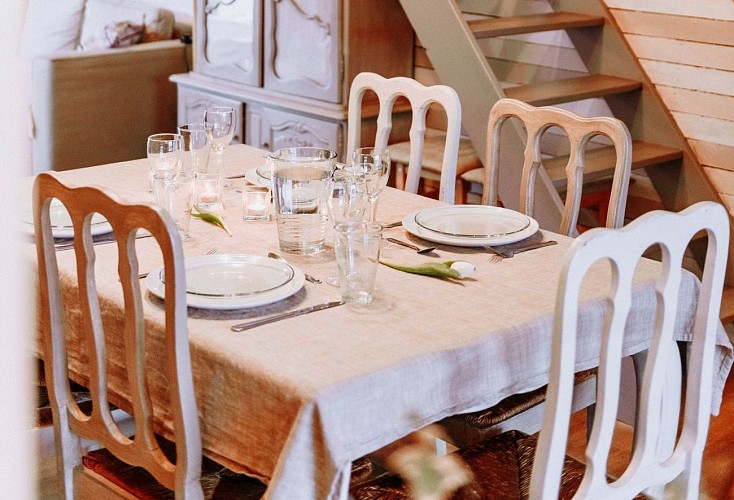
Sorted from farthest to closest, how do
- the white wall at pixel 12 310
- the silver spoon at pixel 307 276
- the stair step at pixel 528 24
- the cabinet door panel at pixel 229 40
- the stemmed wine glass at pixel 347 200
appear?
the cabinet door panel at pixel 229 40 → the stair step at pixel 528 24 → the stemmed wine glass at pixel 347 200 → the silver spoon at pixel 307 276 → the white wall at pixel 12 310

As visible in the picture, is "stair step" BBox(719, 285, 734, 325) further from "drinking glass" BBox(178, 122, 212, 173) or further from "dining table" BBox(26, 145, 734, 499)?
"drinking glass" BBox(178, 122, 212, 173)

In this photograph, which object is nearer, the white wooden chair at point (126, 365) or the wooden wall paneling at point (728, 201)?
the white wooden chair at point (126, 365)

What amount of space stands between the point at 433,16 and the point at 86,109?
2.08 m

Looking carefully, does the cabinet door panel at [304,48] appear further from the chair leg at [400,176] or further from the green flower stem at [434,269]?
the green flower stem at [434,269]

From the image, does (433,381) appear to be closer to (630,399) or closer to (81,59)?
(630,399)

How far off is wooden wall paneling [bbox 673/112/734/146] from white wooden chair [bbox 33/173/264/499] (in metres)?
2.40

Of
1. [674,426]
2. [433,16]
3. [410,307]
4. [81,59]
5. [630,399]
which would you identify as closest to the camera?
[410,307]

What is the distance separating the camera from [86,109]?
15.1ft

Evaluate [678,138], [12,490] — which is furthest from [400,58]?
[12,490]

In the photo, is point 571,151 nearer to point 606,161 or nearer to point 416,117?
point 416,117

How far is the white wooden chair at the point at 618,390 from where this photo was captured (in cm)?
118

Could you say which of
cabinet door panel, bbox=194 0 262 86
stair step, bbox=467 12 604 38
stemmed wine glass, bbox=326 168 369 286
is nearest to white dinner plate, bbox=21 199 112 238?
stemmed wine glass, bbox=326 168 369 286

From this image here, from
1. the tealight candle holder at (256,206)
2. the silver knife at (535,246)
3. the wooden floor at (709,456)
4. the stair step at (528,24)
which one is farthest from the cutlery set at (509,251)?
the stair step at (528,24)

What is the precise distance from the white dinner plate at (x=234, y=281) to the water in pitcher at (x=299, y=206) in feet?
0.47
